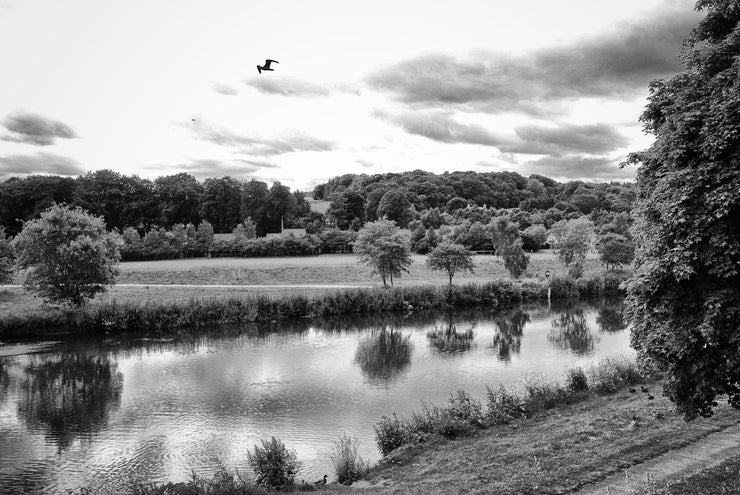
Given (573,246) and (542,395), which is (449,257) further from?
(542,395)

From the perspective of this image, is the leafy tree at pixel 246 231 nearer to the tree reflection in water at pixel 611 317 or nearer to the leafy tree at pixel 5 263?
the leafy tree at pixel 5 263

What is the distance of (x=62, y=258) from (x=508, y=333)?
32.0 meters

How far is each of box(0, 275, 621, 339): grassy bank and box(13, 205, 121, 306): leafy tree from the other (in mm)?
1555

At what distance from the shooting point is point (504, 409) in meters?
17.9

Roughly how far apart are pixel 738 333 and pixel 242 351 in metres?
28.0

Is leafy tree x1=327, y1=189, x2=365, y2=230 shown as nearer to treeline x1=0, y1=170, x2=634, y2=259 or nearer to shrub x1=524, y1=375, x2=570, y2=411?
treeline x1=0, y1=170, x2=634, y2=259

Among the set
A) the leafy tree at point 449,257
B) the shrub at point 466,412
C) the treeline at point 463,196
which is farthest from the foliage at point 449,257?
the treeline at point 463,196

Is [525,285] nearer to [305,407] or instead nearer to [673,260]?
[305,407]

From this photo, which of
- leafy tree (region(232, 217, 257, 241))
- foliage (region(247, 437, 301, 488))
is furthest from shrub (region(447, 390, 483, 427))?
leafy tree (region(232, 217, 257, 241))

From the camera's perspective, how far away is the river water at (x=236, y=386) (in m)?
17.5

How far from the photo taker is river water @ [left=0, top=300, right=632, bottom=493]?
57.4 feet

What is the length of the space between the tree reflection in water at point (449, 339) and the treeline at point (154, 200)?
67707mm

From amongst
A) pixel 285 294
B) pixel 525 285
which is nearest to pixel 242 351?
pixel 285 294

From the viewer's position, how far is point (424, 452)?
1521 cm
